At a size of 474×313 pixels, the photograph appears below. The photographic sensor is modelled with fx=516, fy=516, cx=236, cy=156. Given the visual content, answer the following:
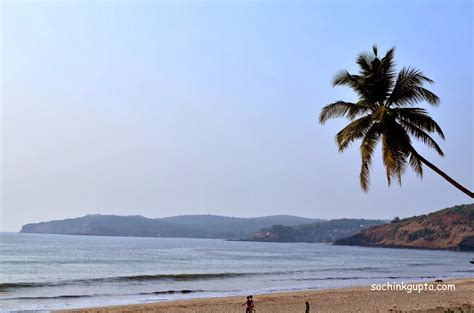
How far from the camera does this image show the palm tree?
554 inches

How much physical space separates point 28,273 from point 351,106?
44955 millimetres

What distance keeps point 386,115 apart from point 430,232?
17520 cm

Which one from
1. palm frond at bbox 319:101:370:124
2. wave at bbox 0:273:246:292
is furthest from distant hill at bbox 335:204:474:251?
palm frond at bbox 319:101:370:124

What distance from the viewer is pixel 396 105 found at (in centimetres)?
1502

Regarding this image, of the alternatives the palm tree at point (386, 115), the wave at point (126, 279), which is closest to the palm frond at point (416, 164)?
the palm tree at point (386, 115)

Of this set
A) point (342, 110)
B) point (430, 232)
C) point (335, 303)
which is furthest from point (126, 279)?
point (430, 232)

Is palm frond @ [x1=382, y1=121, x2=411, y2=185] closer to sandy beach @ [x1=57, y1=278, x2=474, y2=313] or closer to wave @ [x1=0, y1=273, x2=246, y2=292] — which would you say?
sandy beach @ [x1=57, y1=278, x2=474, y2=313]

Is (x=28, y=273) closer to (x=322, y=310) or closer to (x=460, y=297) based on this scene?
(x=322, y=310)

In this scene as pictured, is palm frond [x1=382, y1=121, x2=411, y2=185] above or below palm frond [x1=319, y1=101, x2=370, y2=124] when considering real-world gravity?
below

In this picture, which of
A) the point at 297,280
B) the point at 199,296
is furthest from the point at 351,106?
the point at 297,280

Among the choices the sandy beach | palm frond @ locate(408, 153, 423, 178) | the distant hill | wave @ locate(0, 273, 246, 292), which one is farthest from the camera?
the distant hill

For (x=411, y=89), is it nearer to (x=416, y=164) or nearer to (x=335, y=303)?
(x=416, y=164)

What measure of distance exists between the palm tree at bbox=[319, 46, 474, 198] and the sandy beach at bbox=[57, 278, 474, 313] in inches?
413

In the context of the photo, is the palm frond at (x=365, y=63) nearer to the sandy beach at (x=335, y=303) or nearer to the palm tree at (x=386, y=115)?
the palm tree at (x=386, y=115)
